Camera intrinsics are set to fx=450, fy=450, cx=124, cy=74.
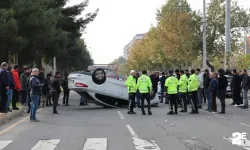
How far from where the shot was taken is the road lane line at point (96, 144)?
32.4 ft

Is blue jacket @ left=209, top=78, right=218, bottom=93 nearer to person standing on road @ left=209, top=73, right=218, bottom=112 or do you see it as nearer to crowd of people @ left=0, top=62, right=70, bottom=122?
person standing on road @ left=209, top=73, right=218, bottom=112

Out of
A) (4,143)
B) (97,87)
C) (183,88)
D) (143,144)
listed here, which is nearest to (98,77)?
(97,87)

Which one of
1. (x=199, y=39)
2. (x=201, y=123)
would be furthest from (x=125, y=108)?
(x=199, y=39)

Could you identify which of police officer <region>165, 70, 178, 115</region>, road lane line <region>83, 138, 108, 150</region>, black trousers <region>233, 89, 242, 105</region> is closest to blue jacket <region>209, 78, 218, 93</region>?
police officer <region>165, 70, 178, 115</region>

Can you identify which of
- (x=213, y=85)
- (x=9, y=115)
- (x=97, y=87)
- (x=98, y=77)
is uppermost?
(x=98, y=77)

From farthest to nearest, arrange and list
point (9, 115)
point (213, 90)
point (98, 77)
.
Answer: point (98, 77)
point (213, 90)
point (9, 115)

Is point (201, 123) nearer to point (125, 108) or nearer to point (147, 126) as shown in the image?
Answer: point (147, 126)

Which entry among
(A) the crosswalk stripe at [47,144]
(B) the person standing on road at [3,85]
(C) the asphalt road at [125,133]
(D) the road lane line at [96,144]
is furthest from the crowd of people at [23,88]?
(D) the road lane line at [96,144]

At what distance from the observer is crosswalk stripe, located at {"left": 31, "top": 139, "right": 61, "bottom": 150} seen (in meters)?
10.0

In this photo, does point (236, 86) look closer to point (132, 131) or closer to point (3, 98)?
point (132, 131)

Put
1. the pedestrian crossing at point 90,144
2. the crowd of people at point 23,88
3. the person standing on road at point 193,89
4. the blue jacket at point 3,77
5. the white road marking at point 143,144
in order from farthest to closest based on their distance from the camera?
the person standing on road at point 193,89
the blue jacket at point 3,77
the crowd of people at point 23,88
the pedestrian crossing at point 90,144
the white road marking at point 143,144

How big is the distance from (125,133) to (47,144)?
8.31 ft

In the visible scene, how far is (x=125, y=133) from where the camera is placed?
12.3 m

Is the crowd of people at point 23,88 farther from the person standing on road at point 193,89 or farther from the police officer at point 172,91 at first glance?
the person standing on road at point 193,89
